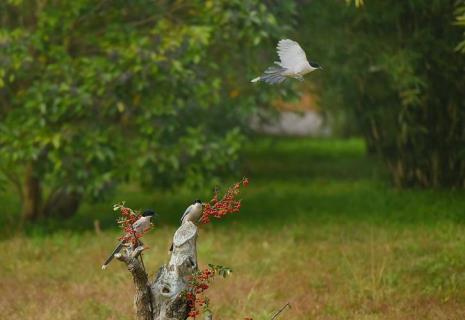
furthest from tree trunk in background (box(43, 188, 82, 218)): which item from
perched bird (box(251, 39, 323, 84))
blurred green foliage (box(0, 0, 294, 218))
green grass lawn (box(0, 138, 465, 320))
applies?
perched bird (box(251, 39, 323, 84))

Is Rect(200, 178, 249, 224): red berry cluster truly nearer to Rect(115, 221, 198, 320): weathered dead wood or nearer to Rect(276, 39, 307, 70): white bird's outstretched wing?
Rect(115, 221, 198, 320): weathered dead wood

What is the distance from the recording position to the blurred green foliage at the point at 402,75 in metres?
15.2

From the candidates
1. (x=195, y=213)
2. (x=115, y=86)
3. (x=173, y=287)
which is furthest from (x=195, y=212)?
(x=115, y=86)

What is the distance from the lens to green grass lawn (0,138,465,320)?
975 cm

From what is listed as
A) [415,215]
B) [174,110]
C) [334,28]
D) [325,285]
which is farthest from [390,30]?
[325,285]

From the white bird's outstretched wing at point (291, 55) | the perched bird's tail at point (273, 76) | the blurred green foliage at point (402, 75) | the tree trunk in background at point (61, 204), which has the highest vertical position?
the white bird's outstretched wing at point (291, 55)

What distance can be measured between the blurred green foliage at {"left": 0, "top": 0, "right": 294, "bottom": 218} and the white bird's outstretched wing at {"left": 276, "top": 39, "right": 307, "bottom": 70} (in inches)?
250

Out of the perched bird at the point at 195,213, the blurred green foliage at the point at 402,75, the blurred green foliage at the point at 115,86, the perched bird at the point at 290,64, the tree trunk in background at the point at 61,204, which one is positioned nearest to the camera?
the perched bird at the point at 195,213

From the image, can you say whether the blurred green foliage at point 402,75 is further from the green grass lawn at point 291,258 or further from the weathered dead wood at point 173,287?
the weathered dead wood at point 173,287

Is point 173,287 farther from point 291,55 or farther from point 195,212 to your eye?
point 291,55

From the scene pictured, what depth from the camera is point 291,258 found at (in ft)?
40.2

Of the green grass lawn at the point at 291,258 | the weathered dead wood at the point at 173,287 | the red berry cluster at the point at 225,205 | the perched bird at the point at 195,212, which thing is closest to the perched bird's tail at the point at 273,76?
the red berry cluster at the point at 225,205

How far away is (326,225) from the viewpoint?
1467 cm

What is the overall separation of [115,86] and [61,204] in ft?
10.1
